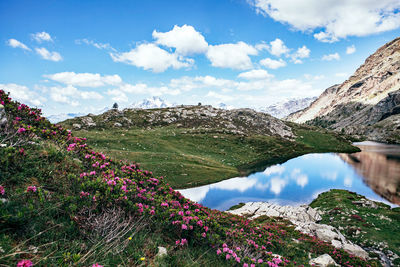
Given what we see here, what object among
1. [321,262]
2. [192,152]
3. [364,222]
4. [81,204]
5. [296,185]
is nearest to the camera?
[81,204]

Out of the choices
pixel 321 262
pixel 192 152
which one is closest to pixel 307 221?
pixel 321 262

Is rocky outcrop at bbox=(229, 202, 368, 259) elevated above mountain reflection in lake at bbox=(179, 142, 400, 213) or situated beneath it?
elevated above

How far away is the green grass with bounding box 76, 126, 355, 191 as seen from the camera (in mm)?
50562

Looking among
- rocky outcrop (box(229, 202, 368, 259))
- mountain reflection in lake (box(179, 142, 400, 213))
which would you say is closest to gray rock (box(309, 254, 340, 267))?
rocky outcrop (box(229, 202, 368, 259))

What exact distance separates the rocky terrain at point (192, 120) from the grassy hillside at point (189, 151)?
9.01 feet

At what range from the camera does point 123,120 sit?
113688 millimetres

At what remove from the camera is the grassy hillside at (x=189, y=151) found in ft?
167

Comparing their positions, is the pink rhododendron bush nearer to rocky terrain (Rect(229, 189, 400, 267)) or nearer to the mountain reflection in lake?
rocky terrain (Rect(229, 189, 400, 267))

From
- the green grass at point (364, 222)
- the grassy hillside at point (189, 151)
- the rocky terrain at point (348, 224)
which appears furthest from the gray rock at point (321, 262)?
the grassy hillside at point (189, 151)

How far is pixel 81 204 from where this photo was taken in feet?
21.8

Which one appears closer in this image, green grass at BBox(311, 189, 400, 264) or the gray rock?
the gray rock

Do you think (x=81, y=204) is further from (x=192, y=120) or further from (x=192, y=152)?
(x=192, y=120)

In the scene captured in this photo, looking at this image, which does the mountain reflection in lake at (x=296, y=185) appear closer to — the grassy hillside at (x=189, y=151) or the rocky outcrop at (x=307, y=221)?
the grassy hillside at (x=189, y=151)

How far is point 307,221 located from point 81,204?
28.7 metres
